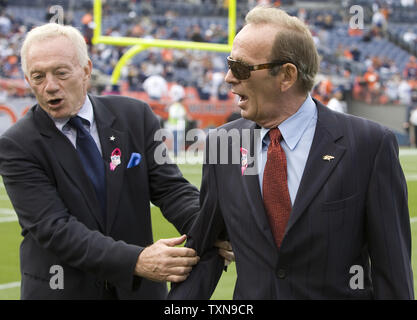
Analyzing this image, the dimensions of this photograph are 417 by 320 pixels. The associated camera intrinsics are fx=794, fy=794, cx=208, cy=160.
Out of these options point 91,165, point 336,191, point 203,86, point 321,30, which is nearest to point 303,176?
point 336,191

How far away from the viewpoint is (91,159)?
132 inches

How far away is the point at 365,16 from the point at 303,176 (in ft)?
117

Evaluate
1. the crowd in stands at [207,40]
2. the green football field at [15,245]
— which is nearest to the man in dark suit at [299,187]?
the green football field at [15,245]

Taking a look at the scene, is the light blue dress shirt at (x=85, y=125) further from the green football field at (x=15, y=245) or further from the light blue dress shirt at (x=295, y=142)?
the green football field at (x=15, y=245)

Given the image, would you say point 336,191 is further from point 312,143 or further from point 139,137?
point 139,137

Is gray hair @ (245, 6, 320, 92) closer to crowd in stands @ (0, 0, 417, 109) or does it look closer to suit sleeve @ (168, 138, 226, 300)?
suit sleeve @ (168, 138, 226, 300)

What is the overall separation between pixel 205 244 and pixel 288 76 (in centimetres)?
71

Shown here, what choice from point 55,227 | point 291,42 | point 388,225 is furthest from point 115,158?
point 388,225

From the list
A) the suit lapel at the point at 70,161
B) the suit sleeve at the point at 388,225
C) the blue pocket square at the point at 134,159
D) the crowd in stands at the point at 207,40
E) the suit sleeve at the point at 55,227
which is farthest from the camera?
the crowd in stands at the point at 207,40

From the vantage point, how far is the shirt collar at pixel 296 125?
2730 mm

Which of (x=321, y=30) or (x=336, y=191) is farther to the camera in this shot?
(x=321, y=30)

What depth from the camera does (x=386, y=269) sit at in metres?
2.63

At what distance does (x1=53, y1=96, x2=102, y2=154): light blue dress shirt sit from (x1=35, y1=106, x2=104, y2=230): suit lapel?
41 millimetres

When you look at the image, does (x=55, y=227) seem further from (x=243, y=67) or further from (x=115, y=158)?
(x=243, y=67)
